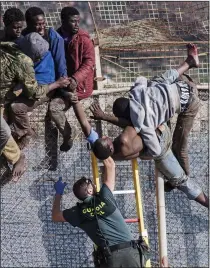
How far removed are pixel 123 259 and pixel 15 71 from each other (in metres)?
1.78

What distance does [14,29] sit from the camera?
6449mm

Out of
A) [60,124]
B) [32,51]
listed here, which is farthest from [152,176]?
[32,51]

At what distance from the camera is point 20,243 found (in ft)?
26.3

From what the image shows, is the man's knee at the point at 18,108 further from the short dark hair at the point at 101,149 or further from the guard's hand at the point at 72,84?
the short dark hair at the point at 101,149

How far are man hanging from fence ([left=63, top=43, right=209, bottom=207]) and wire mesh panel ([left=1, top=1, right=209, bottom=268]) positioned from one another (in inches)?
34.0

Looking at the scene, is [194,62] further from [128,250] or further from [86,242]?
[86,242]

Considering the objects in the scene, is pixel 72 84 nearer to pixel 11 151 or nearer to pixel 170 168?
pixel 11 151

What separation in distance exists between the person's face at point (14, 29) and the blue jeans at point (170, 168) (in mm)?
1467

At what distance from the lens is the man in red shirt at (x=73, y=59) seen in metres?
6.55

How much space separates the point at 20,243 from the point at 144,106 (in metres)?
2.47

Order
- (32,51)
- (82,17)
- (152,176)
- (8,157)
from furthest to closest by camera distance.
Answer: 1. (82,17)
2. (152,176)
3. (8,157)
4. (32,51)

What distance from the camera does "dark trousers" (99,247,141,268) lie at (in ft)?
20.7

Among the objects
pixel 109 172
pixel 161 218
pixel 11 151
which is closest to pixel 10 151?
pixel 11 151

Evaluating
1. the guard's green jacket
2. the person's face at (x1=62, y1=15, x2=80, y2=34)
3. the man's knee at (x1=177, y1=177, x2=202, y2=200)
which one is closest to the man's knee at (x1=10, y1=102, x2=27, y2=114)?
the guard's green jacket
